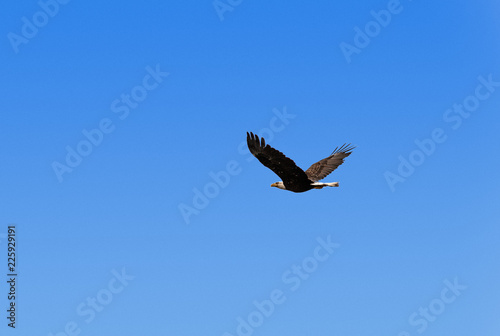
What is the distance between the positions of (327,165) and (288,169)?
4938mm

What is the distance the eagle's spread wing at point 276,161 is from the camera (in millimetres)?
22938

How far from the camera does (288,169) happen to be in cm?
2412


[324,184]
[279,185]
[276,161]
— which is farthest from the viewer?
[279,185]

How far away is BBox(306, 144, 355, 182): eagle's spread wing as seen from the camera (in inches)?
1121

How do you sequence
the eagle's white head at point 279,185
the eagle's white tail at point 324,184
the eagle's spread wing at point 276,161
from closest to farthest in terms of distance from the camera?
the eagle's spread wing at point 276,161
the eagle's white tail at point 324,184
the eagle's white head at point 279,185

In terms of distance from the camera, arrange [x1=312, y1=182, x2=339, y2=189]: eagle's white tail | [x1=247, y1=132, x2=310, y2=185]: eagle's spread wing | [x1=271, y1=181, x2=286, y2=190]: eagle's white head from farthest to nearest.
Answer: [x1=271, y1=181, x2=286, y2=190]: eagle's white head
[x1=312, y1=182, x2=339, y2=189]: eagle's white tail
[x1=247, y1=132, x2=310, y2=185]: eagle's spread wing

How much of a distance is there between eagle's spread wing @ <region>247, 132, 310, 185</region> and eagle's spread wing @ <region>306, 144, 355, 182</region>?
3.41 metres

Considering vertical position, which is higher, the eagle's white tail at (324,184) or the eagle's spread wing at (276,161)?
the eagle's spread wing at (276,161)

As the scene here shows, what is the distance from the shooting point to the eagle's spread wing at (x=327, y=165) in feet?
93.4

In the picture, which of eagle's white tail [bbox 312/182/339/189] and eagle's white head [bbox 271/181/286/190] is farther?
eagle's white head [bbox 271/181/286/190]

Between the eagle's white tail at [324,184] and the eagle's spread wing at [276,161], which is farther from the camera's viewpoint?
the eagle's white tail at [324,184]

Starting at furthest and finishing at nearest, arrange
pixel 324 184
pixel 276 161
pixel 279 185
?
pixel 279 185
pixel 324 184
pixel 276 161

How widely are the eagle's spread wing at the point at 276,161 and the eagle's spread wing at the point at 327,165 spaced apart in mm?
3411

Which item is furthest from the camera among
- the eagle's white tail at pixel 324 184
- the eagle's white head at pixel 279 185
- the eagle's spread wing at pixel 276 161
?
the eagle's white head at pixel 279 185
